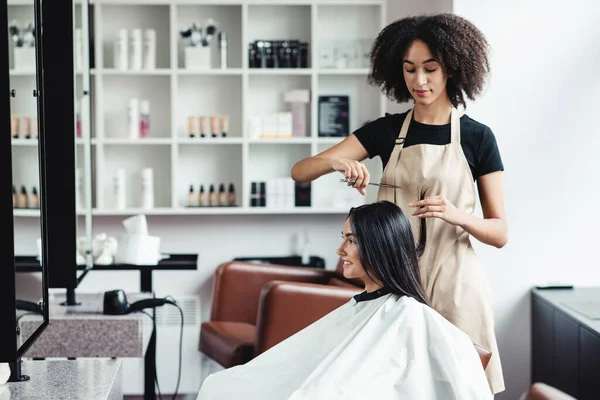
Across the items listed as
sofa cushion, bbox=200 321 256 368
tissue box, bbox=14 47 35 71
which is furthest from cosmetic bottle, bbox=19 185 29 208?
sofa cushion, bbox=200 321 256 368

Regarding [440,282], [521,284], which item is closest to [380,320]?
[440,282]

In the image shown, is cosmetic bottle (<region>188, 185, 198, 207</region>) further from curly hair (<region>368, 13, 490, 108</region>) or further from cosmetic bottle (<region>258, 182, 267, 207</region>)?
curly hair (<region>368, 13, 490, 108</region>)

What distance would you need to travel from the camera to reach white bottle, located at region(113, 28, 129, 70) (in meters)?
4.07

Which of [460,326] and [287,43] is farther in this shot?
[287,43]

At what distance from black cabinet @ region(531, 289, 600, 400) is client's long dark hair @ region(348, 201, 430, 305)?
112cm

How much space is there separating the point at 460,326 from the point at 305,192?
2120mm

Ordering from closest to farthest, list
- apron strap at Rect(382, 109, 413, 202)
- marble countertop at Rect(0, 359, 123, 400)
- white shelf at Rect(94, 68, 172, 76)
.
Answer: marble countertop at Rect(0, 359, 123, 400) → apron strap at Rect(382, 109, 413, 202) → white shelf at Rect(94, 68, 172, 76)

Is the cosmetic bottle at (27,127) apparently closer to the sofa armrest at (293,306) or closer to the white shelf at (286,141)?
the sofa armrest at (293,306)

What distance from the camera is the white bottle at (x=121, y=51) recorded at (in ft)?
13.4

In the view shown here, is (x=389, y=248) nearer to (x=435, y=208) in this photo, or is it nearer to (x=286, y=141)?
(x=435, y=208)

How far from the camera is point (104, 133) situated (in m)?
4.23

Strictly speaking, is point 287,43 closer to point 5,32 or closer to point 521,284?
point 521,284

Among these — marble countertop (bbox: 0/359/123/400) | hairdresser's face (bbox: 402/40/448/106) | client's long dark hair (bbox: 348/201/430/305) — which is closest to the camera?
marble countertop (bbox: 0/359/123/400)

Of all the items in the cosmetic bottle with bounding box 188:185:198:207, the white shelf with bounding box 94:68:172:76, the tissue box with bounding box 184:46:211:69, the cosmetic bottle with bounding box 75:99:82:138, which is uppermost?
the tissue box with bounding box 184:46:211:69
